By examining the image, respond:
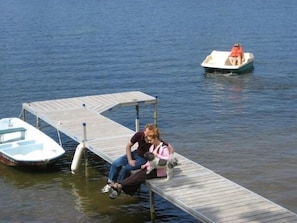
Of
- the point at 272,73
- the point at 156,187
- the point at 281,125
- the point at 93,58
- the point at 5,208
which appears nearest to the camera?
the point at 156,187

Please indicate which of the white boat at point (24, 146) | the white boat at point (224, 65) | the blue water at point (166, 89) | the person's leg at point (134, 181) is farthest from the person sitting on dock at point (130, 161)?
the white boat at point (224, 65)

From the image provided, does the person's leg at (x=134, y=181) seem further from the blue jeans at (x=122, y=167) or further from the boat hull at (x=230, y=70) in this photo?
the boat hull at (x=230, y=70)

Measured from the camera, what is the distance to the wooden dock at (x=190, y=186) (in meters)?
12.9

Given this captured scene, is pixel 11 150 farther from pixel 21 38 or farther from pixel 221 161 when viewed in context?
pixel 21 38

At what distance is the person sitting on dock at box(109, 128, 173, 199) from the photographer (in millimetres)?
14570

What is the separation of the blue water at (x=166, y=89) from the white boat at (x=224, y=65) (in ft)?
1.70

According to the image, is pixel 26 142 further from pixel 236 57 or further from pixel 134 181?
pixel 236 57

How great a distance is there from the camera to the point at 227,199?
13680 millimetres

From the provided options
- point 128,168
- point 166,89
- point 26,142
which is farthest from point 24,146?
point 166,89

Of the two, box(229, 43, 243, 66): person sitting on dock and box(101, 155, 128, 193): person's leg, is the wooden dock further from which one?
box(229, 43, 243, 66): person sitting on dock

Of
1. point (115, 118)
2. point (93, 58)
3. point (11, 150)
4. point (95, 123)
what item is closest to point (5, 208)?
point (11, 150)

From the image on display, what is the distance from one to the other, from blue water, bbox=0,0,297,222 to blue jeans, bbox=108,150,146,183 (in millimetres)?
1082

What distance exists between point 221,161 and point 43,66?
2005cm

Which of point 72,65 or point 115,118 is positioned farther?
point 72,65
